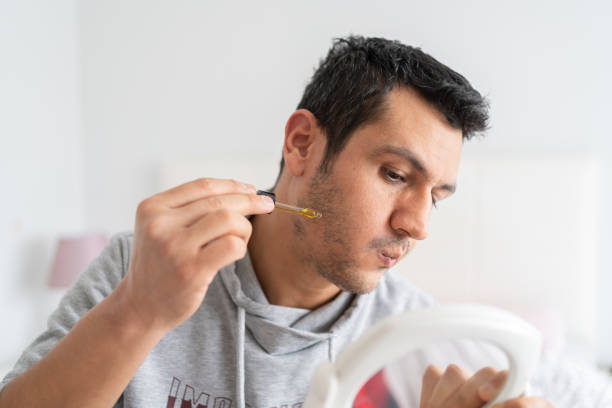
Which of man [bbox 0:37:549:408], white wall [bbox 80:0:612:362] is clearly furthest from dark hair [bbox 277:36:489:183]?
white wall [bbox 80:0:612:362]

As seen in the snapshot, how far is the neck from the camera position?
100 cm

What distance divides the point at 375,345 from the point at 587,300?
2.10 m

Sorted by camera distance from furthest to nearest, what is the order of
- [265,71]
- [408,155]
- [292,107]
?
[292,107] < [265,71] < [408,155]

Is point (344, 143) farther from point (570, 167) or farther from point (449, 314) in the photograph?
point (570, 167)

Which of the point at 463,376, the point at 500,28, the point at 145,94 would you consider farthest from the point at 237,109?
the point at 463,376

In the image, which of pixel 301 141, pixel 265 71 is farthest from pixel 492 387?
pixel 265 71

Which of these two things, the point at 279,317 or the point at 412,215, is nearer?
the point at 412,215

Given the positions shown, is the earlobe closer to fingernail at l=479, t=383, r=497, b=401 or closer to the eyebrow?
the eyebrow

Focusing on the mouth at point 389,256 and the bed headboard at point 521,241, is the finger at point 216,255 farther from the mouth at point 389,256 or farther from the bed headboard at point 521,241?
the bed headboard at point 521,241

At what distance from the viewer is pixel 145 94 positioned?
2.42m

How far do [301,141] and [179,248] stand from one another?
1.68 ft

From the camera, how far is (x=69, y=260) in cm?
214

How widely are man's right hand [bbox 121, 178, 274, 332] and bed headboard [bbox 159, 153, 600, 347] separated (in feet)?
5.37

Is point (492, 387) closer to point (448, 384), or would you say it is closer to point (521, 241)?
point (448, 384)
